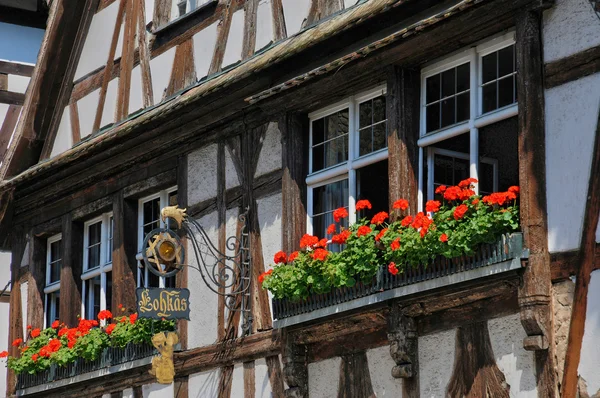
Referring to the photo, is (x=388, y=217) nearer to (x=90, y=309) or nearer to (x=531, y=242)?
(x=531, y=242)

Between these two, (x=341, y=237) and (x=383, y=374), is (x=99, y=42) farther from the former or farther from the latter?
(x=383, y=374)

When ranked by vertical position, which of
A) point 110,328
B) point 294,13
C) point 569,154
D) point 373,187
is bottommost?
point 110,328

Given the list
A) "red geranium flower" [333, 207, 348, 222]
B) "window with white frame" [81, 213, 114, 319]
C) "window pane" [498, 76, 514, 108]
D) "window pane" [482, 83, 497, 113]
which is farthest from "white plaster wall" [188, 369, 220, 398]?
"window pane" [498, 76, 514, 108]

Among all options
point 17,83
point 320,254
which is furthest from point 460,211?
point 17,83

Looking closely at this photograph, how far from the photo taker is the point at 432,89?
12.5m

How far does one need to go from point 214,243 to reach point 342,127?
2172 millimetres

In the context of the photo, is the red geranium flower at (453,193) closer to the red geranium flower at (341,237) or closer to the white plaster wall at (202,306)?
the red geranium flower at (341,237)

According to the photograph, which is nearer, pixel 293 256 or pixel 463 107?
pixel 463 107

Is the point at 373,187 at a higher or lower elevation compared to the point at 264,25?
lower

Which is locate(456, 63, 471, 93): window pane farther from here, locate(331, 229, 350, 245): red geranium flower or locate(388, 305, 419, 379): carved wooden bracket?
locate(388, 305, 419, 379): carved wooden bracket

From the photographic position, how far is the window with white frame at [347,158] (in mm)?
13070

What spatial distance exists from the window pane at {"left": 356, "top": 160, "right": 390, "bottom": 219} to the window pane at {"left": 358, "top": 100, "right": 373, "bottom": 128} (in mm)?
394

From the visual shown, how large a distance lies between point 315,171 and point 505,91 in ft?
8.51

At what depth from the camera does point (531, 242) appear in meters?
10.9
